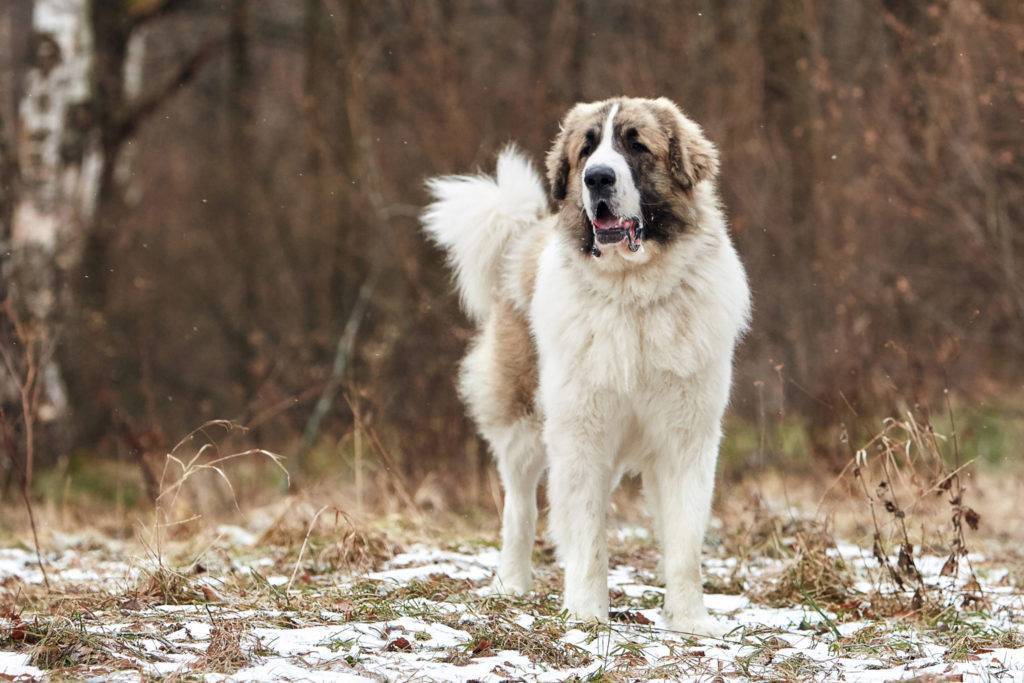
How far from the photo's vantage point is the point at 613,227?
14.0ft

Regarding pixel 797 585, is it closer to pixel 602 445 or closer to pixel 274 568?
pixel 602 445

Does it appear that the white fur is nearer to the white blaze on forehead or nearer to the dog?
the dog

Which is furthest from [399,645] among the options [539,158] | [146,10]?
[146,10]

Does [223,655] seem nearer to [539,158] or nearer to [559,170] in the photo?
[559,170]

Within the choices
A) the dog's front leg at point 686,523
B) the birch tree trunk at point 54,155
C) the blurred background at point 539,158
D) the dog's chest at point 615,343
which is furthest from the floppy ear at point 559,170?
the birch tree trunk at point 54,155

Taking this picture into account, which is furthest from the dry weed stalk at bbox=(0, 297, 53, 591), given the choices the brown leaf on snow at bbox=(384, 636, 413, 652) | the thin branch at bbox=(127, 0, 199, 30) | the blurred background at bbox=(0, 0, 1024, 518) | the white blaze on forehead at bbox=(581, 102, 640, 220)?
the thin branch at bbox=(127, 0, 199, 30)

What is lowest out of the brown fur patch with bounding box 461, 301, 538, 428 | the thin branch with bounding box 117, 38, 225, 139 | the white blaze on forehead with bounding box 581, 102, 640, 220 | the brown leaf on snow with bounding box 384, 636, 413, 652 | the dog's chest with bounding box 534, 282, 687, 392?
the brown leaf on snow with bounding box 384, 636, 413, 652

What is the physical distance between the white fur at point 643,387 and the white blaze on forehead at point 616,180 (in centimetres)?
20

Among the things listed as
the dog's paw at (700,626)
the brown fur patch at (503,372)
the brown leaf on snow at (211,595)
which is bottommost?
the brown leaf on snow at (211,595)

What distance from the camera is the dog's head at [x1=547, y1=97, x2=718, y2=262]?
4.25 metres

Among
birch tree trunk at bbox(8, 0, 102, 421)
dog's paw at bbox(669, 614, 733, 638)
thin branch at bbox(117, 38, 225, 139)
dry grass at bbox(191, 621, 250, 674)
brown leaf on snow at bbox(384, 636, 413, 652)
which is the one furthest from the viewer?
thin branch at bbox(117, 38, 225, 139)

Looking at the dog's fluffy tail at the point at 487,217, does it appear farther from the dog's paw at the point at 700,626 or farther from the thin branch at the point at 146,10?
the thin branch at the point at 146,10

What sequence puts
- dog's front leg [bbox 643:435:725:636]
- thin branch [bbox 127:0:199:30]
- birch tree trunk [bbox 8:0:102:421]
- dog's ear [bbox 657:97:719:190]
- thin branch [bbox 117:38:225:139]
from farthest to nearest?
thin branch [bbox 117:38:225:139], thin branch [bbox 127:0:199:30], birch tree trunk [bbox 8:0:102:421], dog's ear [bbox 657:97:719:190], dog's front leg [bbox 643:435:725:636]

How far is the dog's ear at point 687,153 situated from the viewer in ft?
14.6
